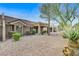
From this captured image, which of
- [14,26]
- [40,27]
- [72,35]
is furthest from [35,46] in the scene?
[72,35]

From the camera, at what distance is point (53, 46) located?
2424mm

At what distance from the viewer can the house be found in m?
2.40

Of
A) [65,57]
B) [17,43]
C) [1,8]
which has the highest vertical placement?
[1,8]

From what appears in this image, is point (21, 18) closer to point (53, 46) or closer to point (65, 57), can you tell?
point (53, 46)

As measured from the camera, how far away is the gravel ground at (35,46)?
2402 millimetres

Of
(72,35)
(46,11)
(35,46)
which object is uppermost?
(46,11)

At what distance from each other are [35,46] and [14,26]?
0.32 meters

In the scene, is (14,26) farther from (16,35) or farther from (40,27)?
(40,27)

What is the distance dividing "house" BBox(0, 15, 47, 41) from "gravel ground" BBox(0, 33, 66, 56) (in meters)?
0.08

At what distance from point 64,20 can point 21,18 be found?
47 centimetres

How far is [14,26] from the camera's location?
2.41 meters

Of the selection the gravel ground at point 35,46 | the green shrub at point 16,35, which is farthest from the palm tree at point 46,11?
the green shrub at point 16,35

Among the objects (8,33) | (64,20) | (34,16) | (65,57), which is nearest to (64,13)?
(64,20)

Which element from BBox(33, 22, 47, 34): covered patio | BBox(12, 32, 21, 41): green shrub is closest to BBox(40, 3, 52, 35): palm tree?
BBox(33, 22, 47, 34): covered patio
